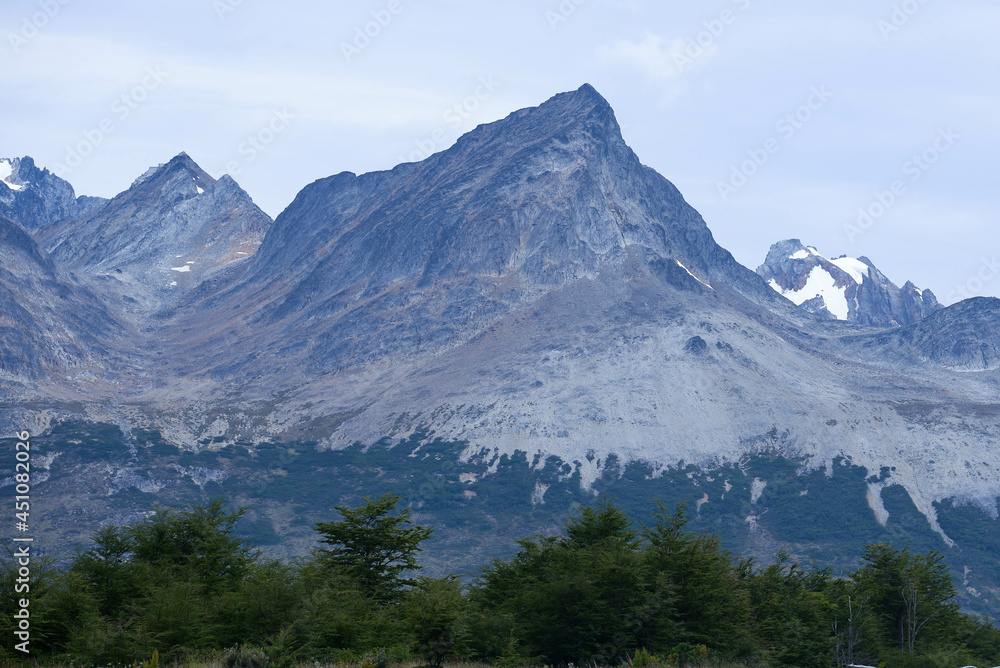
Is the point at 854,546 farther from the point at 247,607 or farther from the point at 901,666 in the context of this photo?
the point at 247,607

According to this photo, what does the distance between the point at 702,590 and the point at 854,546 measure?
529ft

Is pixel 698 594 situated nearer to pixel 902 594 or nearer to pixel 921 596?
pixel 902 594

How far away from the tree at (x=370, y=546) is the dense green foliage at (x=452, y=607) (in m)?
0.08

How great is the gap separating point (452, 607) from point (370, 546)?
9038 mm

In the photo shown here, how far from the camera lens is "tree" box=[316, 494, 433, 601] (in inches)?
1896

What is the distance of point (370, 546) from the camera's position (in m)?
49.0

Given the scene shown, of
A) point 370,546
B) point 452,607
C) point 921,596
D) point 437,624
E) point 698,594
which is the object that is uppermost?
point 370,546

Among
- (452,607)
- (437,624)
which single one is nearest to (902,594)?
(452,607)

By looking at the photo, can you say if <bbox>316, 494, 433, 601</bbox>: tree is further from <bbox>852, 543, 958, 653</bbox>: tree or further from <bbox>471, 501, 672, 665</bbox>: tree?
<bbox>852, 543, 958, 653</bbox>: tree

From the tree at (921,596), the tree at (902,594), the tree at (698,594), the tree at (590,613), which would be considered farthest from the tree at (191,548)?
the tree at (921,596)

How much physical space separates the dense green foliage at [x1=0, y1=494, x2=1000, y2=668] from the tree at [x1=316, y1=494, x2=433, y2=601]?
8cm

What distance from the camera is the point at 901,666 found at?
5072 centimetres

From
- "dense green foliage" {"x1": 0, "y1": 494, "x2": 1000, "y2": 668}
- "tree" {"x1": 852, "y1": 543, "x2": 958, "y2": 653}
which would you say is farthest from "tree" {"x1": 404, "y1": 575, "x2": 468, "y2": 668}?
"tree" {"x1": 852, "y1": 543, "x2": 958, "y2": 653}

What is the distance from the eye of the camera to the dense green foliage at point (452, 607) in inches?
1377
